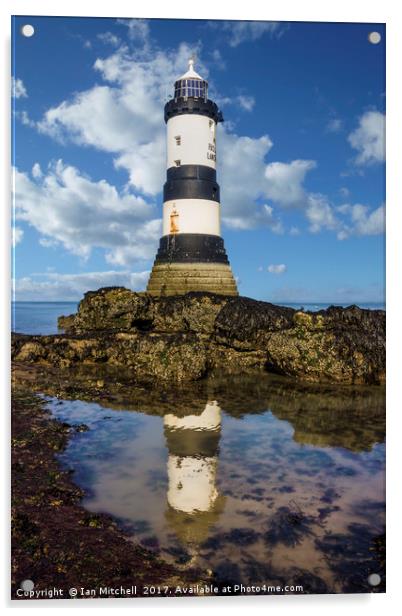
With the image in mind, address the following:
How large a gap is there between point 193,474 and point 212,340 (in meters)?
11.4

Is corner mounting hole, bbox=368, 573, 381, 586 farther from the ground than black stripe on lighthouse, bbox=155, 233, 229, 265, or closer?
closer

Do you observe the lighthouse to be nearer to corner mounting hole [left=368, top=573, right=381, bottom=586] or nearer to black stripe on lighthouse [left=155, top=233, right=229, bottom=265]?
black stripe on lighthouse [left=155, top=233, right=229, bottom=265]

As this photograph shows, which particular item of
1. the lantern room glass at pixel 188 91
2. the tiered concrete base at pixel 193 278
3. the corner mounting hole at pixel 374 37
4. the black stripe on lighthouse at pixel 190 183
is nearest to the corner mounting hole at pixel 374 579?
the corner mounting hole at pixel 374 37

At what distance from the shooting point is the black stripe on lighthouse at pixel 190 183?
26188 mm

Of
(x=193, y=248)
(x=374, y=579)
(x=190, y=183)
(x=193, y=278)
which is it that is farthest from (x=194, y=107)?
(x=374, y=579)

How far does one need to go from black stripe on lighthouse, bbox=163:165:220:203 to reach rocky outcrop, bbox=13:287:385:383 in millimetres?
8421

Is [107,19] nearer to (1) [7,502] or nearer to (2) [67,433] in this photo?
(1) [7,502]

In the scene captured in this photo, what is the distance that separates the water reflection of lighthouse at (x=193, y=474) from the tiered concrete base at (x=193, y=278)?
17.8 meters

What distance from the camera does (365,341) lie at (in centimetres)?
1297

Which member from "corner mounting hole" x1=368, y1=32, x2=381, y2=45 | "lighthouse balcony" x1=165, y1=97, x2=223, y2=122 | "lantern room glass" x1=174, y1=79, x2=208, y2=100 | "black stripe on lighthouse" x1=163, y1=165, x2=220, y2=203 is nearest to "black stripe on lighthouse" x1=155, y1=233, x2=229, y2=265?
"black stripe on lighthouse" x1=163, y1=165, x2=220, y2=203

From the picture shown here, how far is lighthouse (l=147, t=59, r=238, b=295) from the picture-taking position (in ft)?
85.0

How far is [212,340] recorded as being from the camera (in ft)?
56.8

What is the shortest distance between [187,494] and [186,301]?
14.4m
